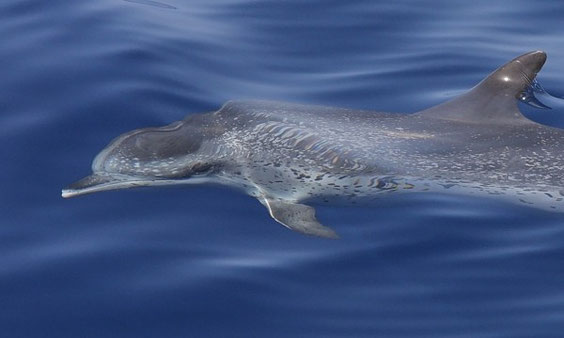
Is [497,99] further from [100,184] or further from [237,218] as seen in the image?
[100,184]

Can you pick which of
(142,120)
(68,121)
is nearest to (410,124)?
(142,120)

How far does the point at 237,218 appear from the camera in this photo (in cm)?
851

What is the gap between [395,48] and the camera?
13.0 m

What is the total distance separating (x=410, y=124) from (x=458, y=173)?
3.23 ft

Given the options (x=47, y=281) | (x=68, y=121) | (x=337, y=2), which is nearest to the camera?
(x=47, y=281)

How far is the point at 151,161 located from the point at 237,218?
1.27 metres

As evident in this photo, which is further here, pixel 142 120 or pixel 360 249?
pixel 142 120

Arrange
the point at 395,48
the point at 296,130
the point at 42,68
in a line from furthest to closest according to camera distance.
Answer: the point at 395,48, the point at 42,68, the point at 296,130

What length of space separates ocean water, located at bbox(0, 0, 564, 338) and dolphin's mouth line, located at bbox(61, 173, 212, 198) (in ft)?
0.26

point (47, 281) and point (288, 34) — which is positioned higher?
point (288, 34)

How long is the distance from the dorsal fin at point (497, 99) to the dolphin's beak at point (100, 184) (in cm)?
306

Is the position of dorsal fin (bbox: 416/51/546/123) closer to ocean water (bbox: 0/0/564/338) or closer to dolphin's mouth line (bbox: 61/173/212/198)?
ocean water (bbox: 0/0/564/338)

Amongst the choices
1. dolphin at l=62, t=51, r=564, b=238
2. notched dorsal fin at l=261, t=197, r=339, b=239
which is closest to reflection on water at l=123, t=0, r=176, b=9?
dolphin at l=62, t=51, r=564, b=238

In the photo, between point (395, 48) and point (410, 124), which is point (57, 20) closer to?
point (395, 48)
